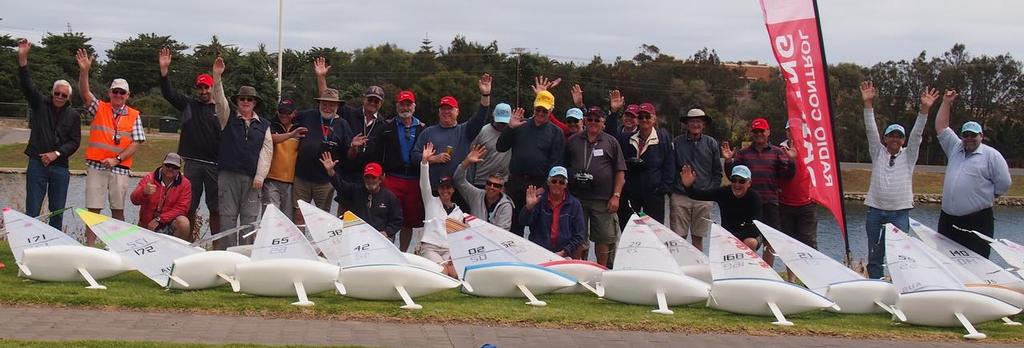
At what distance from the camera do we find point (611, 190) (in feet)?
37.3

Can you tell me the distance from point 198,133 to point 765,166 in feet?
19.8

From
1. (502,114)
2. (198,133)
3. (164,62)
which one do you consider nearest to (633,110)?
(502,114)

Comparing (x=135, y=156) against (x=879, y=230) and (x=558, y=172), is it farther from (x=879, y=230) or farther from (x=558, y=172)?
(x=879, y=230)

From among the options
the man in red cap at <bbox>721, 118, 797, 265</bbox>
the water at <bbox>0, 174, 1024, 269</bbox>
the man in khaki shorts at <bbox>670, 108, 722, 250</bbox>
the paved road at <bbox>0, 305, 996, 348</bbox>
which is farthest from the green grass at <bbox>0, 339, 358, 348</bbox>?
the water at <bbox>0, 174, 1024, 269</bbox>

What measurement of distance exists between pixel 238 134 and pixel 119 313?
3.20m

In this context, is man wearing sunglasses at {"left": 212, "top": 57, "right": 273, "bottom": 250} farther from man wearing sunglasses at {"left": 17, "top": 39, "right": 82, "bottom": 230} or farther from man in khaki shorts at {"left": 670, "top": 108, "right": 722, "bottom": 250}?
man in khaki shorts at {"left": 670, "top": 108, "right": 722, "bottom": 250}

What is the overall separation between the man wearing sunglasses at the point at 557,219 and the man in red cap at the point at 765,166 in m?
1.87

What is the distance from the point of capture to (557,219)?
10742 millimetres

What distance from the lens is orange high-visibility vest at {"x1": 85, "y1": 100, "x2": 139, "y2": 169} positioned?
1125 centimetres

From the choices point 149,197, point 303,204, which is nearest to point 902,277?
point 303,204

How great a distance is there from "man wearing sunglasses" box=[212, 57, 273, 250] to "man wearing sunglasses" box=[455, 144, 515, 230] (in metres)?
2.07

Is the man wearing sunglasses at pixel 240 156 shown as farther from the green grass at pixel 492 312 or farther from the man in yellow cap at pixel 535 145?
the man in yellow cap at pixel 535 145

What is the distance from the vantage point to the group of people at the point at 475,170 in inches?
432

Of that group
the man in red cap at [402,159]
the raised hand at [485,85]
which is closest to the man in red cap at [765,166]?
the raised hand at [485,85]
